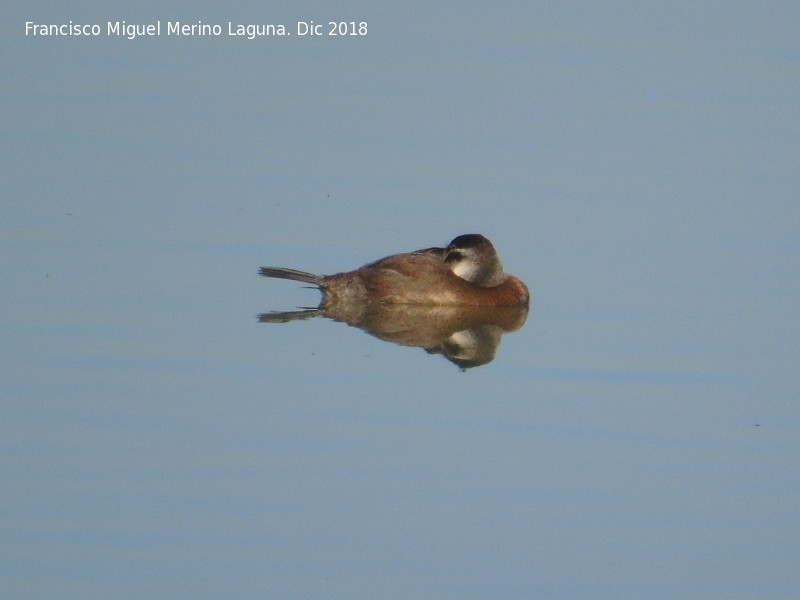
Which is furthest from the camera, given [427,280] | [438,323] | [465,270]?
[465,270]

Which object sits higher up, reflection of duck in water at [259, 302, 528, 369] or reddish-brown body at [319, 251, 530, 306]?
reddish-brown body at [319, 251, 530, 306]

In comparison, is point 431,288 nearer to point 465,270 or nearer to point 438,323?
point 465,270

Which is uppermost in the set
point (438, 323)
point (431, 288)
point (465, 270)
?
point (465, 270)

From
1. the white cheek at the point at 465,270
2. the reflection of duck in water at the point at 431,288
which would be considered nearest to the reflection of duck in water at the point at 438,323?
the reflection of duck in water at the point at 431,288

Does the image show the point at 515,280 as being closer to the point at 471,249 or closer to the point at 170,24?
the point at 471,249

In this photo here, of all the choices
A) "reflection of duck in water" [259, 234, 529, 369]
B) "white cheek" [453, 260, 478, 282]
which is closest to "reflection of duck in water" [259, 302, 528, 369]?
"reflection of duck in water" [259, 234, 529, 369]

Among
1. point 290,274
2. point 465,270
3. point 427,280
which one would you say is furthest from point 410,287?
point 290,274

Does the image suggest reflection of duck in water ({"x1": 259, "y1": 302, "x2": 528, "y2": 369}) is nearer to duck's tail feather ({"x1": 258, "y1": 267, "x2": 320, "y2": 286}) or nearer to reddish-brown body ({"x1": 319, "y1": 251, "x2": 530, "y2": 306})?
reddish-brown body ({"x1": 319, "y1": 251, "x2": 530, "y2": 306})
